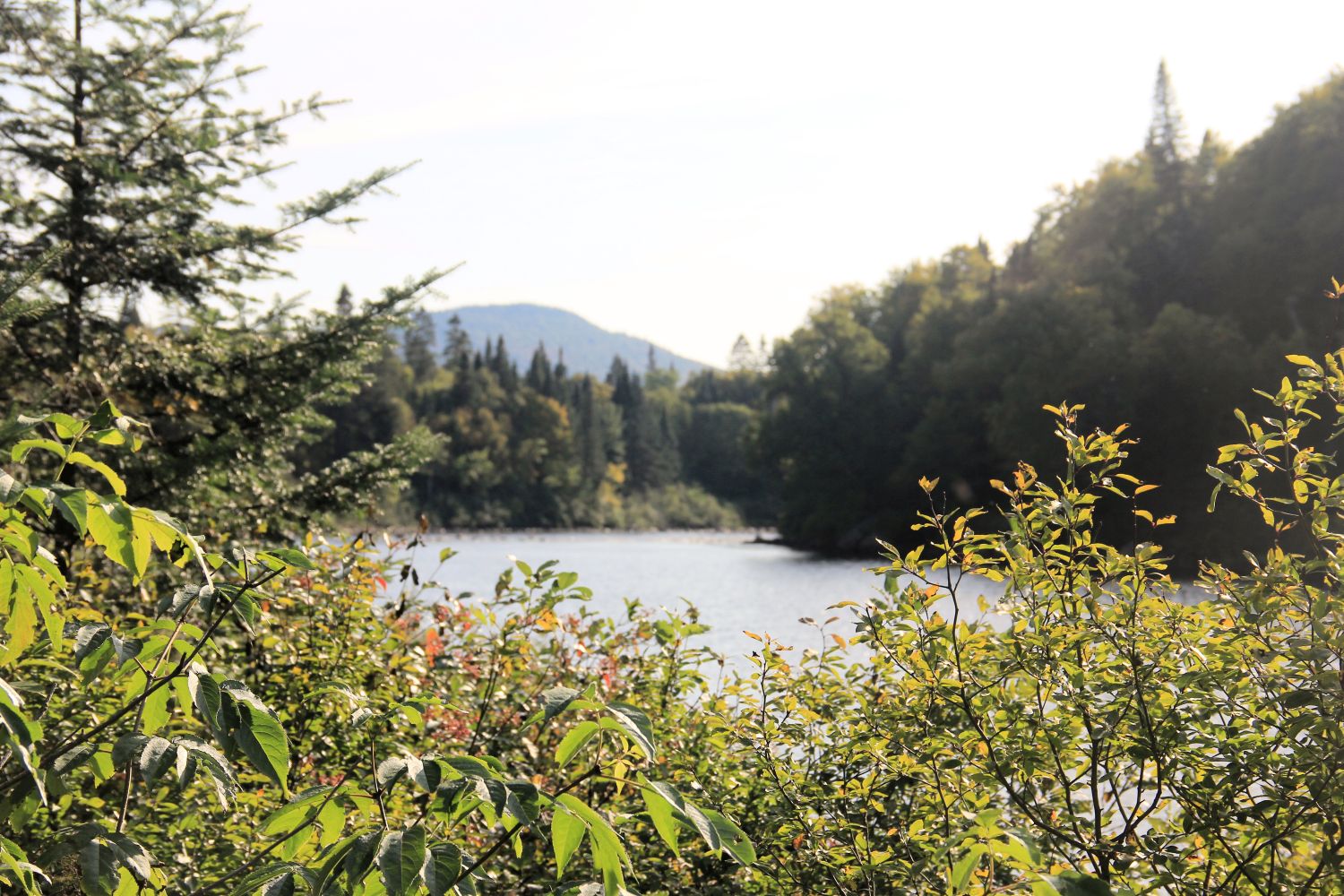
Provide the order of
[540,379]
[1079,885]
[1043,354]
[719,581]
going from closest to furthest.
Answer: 1. [1079,885]
2. [719,581]
3. [1043,354]
4. [540,379]

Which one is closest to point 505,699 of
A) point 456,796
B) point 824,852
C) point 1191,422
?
point 824,852

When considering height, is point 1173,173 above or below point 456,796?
above

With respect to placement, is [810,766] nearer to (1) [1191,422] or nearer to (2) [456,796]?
(2) [456,796]

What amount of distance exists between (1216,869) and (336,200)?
7341 millimetres

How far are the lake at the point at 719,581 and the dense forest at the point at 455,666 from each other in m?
2.26

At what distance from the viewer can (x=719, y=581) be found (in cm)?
2928

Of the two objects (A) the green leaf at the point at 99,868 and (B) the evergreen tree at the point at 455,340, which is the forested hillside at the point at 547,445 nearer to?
(B) the evergreen tree at the point at 455,340

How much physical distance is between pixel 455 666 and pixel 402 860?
11.1 ft

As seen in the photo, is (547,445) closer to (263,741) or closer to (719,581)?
(719,581)

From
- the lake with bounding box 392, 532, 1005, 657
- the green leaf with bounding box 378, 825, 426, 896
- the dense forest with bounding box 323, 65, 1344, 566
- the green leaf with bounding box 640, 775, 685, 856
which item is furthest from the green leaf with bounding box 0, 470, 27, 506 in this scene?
the dense forest with bounding box 323, 65, 1344, 566

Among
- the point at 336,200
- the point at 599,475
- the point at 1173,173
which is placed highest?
the point at 1173,173

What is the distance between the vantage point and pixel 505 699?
4.49 meters

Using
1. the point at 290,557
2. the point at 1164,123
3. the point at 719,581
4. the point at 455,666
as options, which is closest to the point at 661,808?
the point at 290,557

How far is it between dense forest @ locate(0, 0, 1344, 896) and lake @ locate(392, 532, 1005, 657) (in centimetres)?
226
